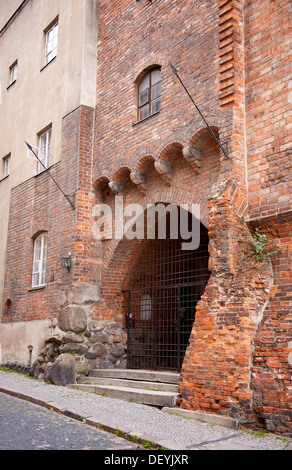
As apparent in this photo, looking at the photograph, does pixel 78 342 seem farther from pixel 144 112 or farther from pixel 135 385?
pixel 144 112

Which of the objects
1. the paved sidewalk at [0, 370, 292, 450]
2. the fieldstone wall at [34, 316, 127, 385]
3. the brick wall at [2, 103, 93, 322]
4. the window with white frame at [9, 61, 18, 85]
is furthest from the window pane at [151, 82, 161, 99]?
the window with white frame at [9, 61, 18, 85]

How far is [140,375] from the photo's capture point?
952 centimetres

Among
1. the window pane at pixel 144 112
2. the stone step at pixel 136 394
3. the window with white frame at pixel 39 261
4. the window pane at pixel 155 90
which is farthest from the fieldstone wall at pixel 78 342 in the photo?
the window pane at pixel 155 90

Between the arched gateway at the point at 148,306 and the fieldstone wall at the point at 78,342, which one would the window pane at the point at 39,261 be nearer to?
the fieldstone wall at the point at 78,342

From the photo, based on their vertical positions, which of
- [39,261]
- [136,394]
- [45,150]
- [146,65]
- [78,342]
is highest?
[146,65]

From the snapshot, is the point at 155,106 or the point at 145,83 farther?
the point at 145,83

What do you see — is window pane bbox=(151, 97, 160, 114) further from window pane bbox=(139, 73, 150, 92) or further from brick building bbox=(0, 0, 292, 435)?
window pane bbox=(139, 73, 150, 92)

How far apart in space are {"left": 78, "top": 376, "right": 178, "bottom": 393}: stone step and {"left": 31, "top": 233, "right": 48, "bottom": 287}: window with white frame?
3342 mm

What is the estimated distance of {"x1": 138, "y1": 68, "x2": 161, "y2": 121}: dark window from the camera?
1038cm

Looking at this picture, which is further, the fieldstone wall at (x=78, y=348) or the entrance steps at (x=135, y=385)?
the fieldstone wall at (x=78, y=348)

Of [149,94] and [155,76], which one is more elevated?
[155,76]

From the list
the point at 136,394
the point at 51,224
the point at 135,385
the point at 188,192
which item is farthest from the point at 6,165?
the point at 136,394

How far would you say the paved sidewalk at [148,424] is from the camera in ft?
18.4

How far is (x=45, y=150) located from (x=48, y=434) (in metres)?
9.44
